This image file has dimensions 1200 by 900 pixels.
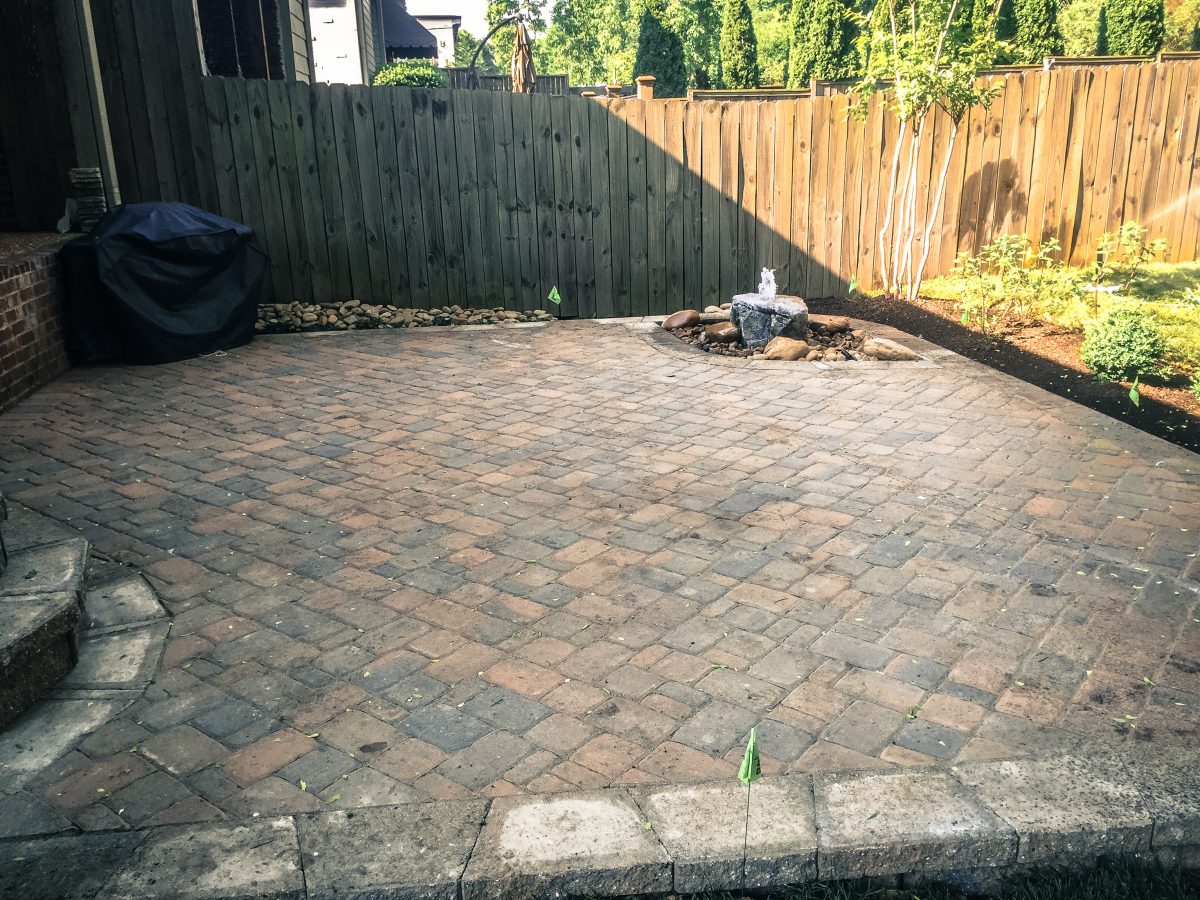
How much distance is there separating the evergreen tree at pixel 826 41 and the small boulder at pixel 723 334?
28.7 metres

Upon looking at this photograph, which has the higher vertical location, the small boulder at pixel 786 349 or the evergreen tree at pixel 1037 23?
the evergreen tree at pixel 1037 23

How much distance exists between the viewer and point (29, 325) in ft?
20.4

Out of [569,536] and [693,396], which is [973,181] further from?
[569,536]

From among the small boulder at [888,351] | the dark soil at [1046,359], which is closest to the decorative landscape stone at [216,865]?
the dark soil at [1046,359]

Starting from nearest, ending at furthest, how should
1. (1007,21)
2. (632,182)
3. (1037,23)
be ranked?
(632,182)
(1037,23)
(1007,21)

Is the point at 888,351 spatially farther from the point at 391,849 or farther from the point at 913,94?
the point at 391,849

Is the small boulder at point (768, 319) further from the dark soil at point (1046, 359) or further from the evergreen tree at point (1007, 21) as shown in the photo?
the evergreen tree at point (1007, 21)

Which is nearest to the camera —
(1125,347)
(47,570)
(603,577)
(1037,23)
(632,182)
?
(47,570)

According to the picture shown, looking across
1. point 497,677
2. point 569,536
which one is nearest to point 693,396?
point 569,536

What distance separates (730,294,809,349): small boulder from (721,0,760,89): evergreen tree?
29146 millimetres

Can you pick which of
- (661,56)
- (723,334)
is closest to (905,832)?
(723,334)

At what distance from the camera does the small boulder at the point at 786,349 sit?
7152 mm

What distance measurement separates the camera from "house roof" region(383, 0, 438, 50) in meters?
28.5

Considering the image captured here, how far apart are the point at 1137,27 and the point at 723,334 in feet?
94.7
